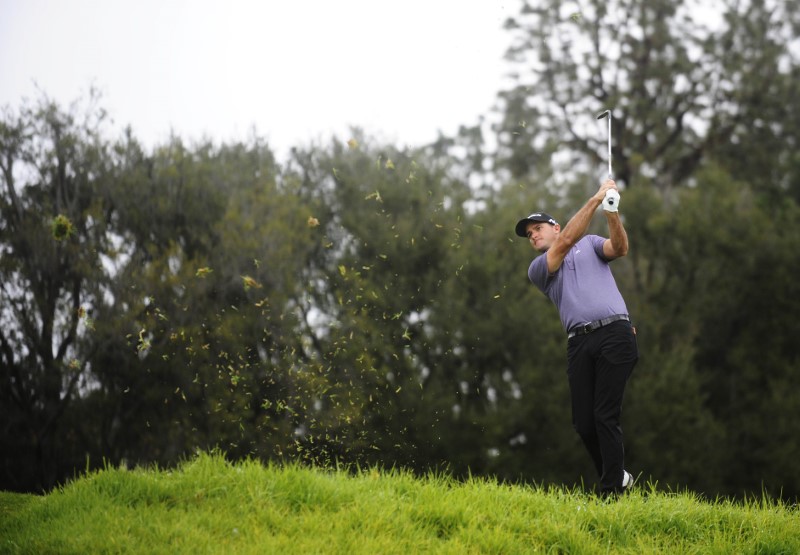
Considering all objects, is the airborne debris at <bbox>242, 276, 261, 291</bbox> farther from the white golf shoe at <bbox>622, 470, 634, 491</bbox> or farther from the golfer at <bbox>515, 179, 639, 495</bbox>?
the white golf shoe at <bbox>622, 470, 634, 491</bbox>

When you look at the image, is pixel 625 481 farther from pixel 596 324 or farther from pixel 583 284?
pixel 583 284

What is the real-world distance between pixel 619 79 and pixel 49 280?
1558 cm

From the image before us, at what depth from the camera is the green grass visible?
18.3 feet

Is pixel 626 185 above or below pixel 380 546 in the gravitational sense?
above

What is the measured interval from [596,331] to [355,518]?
6.99 ft

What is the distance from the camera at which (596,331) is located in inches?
251

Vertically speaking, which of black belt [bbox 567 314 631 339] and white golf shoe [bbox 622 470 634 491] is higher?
black belt [bbox 567 314 631 339]

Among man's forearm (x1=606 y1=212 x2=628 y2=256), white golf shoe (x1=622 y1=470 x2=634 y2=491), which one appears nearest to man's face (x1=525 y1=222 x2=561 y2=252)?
man's forearm (x1=606 y1=212 x2=628 y2=256)

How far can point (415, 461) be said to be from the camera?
19.6 metres

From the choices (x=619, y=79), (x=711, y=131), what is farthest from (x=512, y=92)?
(x=711, y=131)

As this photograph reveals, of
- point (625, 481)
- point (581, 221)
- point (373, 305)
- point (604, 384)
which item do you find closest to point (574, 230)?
point (581, 221)

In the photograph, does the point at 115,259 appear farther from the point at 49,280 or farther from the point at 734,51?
the point at 734,51

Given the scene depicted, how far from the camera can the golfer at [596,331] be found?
629 cm

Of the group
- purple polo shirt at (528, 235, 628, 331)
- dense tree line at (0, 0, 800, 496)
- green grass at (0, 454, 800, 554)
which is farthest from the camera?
dense tree line at (0, 0, 800, 496)
